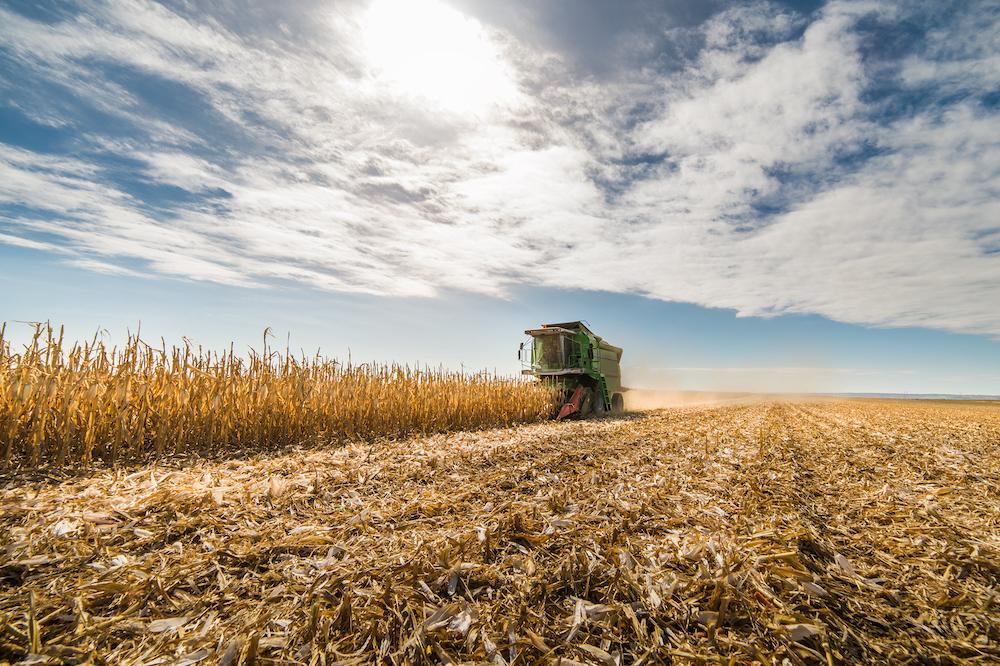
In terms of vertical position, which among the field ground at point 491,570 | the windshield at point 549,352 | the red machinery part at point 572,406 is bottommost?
the field ground at point 491,570

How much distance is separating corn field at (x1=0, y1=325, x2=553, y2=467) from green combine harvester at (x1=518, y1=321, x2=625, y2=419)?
593cm

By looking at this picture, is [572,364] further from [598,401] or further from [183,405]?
[183,405]

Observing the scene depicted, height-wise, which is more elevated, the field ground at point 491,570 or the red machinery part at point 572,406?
the red machinery part at point 572,406

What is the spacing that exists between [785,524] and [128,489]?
22.1 feet

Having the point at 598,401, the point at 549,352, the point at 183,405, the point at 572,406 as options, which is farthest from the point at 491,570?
the point at 598,401

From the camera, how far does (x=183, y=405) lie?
7.36 m

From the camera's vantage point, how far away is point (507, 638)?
2.38 metres

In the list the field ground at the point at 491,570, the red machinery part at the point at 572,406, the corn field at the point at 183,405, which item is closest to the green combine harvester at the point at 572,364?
the red machinery part at the point at 572,406

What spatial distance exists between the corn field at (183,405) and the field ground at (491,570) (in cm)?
101

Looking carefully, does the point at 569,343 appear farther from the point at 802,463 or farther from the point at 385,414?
the point at 802,463

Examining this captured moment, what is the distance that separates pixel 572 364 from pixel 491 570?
48.6ft

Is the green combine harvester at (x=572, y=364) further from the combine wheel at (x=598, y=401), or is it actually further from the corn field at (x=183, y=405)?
the corn field at (x=183, y=405)

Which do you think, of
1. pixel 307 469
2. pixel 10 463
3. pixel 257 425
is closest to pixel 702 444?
pixel 307 469

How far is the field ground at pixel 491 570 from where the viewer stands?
7.82ft
